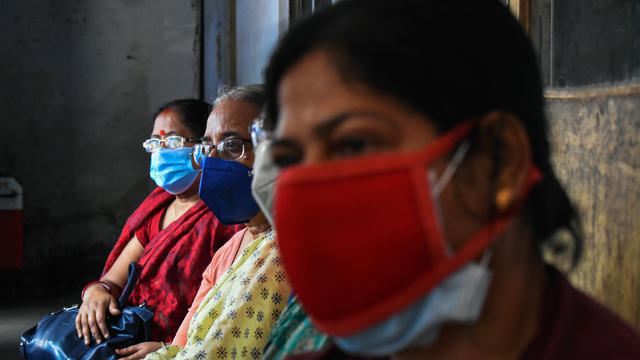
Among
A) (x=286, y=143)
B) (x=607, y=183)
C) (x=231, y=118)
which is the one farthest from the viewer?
(x=231, y=118)

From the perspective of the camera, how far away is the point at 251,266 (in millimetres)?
1627

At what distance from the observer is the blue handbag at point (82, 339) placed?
231cm

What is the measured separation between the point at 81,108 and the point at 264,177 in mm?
5406

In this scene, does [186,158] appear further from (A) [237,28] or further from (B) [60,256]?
(B) [60,256]

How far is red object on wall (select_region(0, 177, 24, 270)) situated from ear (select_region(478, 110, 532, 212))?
5.76 meters

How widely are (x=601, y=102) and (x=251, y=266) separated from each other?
918mm

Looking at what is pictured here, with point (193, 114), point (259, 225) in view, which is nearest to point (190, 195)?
point (193, 114)

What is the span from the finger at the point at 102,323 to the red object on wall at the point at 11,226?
3770mm

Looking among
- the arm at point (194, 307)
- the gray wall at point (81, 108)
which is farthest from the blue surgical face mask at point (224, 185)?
the gray wall at point (81, 108)

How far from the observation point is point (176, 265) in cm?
248

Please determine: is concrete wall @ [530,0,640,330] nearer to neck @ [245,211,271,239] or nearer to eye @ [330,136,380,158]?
eye @ [330,136,380,158]

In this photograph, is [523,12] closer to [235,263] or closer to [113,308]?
[235,263]

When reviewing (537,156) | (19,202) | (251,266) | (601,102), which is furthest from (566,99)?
(19,202)

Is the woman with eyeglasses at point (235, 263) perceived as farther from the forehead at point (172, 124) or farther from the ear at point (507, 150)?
the ear at point (507, 150)
